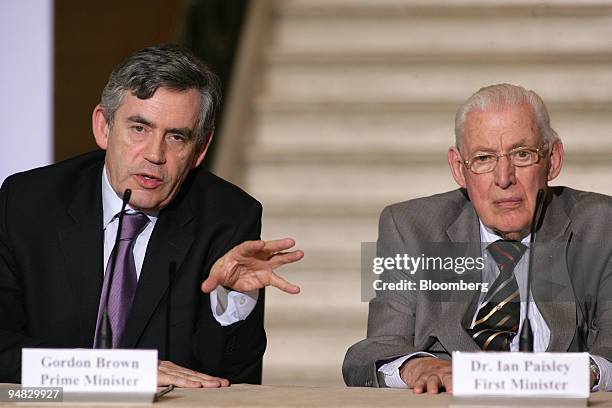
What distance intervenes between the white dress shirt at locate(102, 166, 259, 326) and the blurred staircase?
150cm

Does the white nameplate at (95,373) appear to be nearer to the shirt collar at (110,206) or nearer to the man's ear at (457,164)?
the shirt collar at (110,206)

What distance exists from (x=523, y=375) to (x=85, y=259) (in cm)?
111

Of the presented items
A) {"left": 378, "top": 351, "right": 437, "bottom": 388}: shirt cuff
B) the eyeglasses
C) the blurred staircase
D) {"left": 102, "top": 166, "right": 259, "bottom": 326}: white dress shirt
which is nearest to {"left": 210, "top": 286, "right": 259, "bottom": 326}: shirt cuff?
{"left": 102, "top": 166, "right": 259, "bottom": 326}: white dress shirt

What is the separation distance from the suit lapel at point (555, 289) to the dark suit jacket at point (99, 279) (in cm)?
65

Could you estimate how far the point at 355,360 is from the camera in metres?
2.41

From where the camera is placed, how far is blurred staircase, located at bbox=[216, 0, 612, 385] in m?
4.22

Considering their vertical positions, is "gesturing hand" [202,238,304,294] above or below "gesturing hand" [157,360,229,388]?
above

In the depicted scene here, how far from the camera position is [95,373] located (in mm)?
1848

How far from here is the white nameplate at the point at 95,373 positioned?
6.04ft

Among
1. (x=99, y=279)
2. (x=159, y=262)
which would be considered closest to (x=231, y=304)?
(x=159, y=262)

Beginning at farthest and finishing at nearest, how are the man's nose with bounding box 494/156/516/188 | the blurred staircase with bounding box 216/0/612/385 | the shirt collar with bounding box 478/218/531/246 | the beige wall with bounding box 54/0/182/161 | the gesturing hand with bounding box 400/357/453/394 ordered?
the beige wall with bounding box 54/0/182/161, the blurred staircase with bounding box 216/0/612/385, the shirt collar with bounding box 478/218/531/246, the man's nose with bounding box 494/156/516/188, the gesturing hand with bounding box 400/357/453/394

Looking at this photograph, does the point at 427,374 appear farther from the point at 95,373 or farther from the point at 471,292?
the point at 95,373

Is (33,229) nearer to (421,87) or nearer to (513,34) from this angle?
(421,87)

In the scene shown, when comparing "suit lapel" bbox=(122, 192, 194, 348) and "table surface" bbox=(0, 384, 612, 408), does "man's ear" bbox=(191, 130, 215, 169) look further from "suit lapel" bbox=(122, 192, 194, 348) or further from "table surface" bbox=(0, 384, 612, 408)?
"table surface" bbox=(0, 384, 612, 408)
